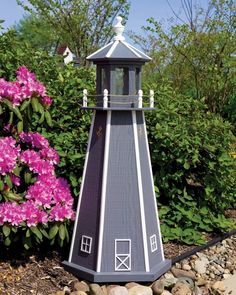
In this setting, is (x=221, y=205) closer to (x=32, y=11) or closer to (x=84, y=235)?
(x=84, y=235)

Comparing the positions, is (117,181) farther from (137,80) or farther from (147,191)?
(137,80)

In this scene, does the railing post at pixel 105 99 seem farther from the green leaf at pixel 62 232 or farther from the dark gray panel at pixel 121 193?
the green leaf at pixel 62 232

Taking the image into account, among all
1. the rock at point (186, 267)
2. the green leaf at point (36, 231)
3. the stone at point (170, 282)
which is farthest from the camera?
the rock at point (186, 267)

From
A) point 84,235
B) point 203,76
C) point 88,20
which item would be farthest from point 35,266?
point 88,20

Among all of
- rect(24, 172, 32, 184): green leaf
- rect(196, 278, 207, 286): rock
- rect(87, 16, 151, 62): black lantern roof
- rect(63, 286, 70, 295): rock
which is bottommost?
rect(196, 278, 207, 286): rock

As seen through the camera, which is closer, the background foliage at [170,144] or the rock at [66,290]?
the rock at [66,290]

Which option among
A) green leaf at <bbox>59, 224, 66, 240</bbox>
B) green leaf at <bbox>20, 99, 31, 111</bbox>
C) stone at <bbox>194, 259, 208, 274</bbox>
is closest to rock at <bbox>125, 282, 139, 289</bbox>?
green leaf at <bbox>59, 224, 66, 240</bbox>

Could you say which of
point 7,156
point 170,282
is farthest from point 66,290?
point 7,156

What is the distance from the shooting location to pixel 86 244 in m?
4.75

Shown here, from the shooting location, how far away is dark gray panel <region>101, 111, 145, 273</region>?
15.0 ft

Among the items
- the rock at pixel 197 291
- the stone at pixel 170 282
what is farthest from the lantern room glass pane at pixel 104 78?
the rock at pixel 197 291

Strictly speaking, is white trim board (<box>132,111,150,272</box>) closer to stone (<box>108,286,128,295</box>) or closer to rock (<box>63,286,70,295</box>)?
stone (<box>108,286,128,295</box>)

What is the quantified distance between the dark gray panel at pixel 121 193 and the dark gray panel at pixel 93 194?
92 millimetres

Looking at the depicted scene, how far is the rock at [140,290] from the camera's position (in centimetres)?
452
